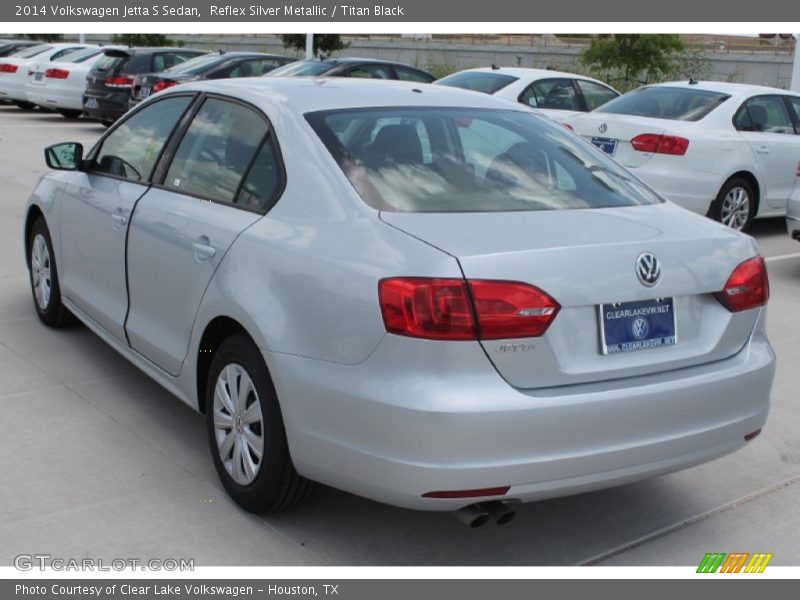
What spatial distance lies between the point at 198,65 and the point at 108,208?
40.9 ft

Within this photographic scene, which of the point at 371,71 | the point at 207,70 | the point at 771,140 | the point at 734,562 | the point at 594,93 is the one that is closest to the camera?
the point at 734,562

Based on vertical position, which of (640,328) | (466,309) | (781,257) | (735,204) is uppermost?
(466,309)

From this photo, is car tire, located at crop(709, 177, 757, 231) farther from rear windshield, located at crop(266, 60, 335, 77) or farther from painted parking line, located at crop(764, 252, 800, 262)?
rear windshield, located at crop(266, 60, 335, 77)

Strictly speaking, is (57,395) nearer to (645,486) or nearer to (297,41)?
(645,486)

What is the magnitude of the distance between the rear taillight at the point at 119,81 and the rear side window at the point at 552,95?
7.94 meters

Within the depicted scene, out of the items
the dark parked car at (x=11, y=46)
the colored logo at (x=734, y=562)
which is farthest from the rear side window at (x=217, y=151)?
the dark parked car at (x=11, y=46)

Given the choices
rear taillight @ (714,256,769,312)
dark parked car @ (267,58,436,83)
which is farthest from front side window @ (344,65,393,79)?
rear taillight @ (714,256,769,312)

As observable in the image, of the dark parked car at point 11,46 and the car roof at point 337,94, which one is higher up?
the car roof at point 337,94

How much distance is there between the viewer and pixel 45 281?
6.54 meters

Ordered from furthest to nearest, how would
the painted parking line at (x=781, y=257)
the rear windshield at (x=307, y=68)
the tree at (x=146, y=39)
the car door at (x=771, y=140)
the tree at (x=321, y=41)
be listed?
the tree at (x=146, y=39)
the tree at (x=321, y=41)
the rear windshield at (x=307, y=68)
the car door at (x=771, y=140)
the painted parking line at (x=781, y=257)

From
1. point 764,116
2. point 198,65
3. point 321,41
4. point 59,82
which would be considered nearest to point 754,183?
point 764,116

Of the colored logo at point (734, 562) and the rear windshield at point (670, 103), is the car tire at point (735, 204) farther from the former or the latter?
the colored logo at point (734, 562)

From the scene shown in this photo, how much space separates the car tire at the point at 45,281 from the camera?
21.0ft

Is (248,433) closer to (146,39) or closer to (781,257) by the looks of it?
(781,257)
